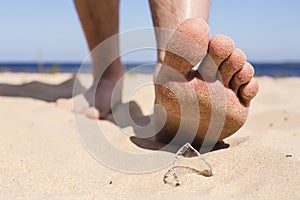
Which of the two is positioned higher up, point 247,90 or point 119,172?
point 247,90

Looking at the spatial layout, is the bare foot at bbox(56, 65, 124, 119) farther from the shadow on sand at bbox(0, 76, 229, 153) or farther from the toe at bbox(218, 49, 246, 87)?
the toe at bbox(218, 49, 246, 87)

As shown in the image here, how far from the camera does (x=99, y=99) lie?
1.81 m

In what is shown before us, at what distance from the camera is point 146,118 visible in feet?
5.37

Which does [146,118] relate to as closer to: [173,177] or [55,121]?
[55,121]

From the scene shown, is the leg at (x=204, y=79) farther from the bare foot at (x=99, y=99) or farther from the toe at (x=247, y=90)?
the bare foot at (x=99, y=99)

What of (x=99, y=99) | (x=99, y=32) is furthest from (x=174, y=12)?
(x=99, y=32)

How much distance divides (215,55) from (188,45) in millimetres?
78

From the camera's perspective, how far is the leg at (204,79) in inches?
38.0

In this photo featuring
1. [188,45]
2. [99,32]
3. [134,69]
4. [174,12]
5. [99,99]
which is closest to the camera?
[188,45]

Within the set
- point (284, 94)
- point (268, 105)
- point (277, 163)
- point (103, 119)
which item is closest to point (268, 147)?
point (277, 163)

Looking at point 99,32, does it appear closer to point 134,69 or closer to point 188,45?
point 134,69

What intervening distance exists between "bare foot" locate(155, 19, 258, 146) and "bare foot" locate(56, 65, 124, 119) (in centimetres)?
74

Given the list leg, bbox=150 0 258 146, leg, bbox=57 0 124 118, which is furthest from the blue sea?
leg, bbox=150 0 258 146

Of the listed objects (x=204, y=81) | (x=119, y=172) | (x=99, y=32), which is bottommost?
(x=99, y=32)
